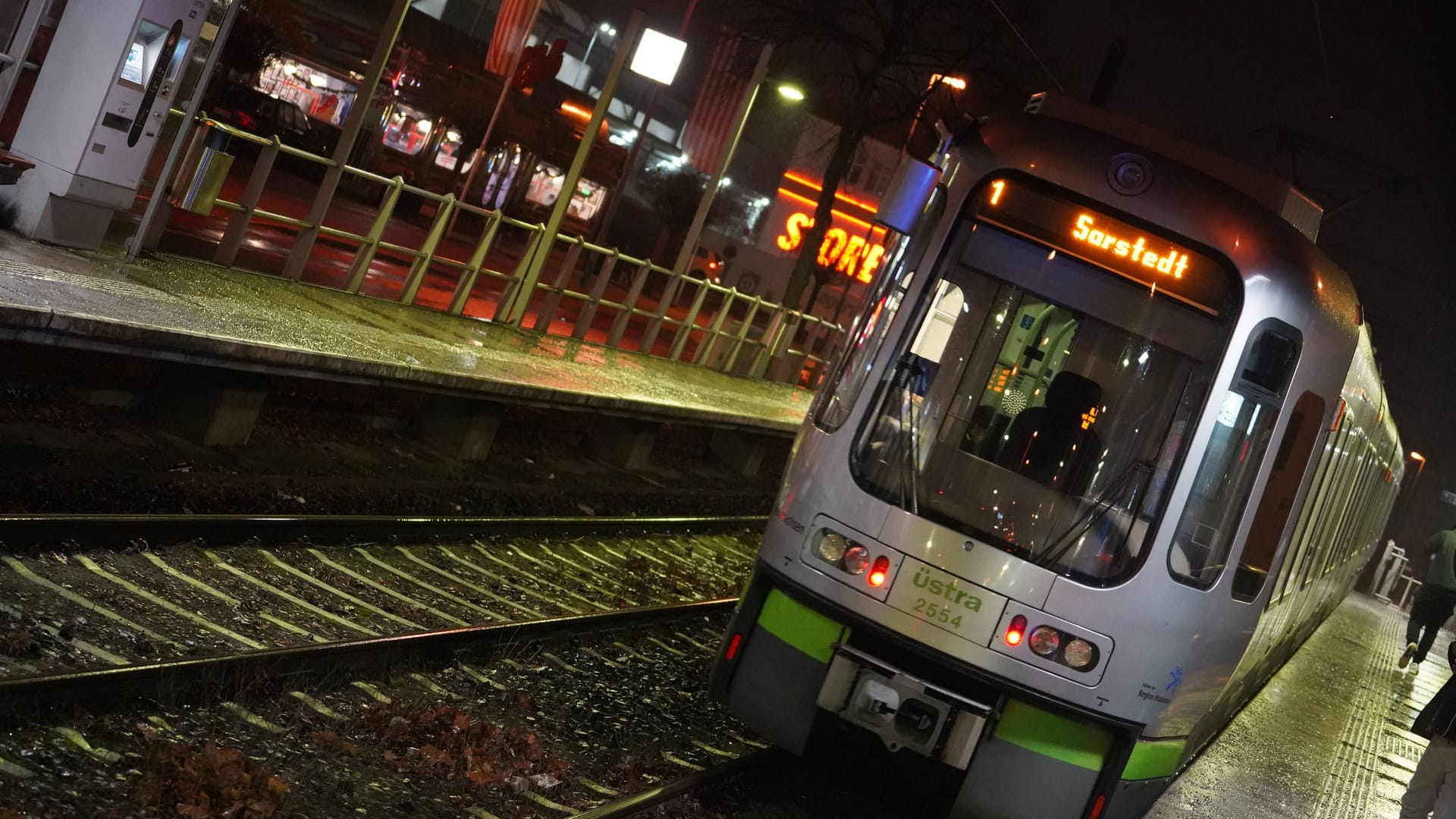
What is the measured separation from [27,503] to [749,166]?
48.7 metres

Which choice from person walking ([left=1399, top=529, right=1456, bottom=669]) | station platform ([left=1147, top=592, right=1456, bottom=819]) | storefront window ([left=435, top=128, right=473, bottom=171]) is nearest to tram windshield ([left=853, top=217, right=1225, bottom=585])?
station platform ([left=1147, top=592, right=1456, bottom=819])

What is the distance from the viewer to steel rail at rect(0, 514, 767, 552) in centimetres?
679

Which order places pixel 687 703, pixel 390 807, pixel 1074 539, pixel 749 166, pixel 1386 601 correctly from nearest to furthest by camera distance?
pixel 390 807 < pixel 1074 539 < pixel 687 703 < pixel 1386 601 < pixel 749 166

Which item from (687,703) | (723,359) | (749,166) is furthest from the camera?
(749,166)

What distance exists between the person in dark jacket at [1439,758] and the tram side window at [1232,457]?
2357mm

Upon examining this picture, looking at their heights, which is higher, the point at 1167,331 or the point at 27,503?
the point at 1167,331

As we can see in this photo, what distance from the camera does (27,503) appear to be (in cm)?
738

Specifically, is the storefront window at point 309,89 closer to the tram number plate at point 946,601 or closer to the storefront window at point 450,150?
the storefront window at point 450,150

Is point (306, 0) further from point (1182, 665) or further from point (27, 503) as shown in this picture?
point (1182, 665)

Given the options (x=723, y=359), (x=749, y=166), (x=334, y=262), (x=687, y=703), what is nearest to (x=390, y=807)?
(x=687, y=703)

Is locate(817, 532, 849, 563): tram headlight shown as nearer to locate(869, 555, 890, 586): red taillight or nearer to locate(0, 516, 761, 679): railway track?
locate(869, 555, 890, 586): red taillight

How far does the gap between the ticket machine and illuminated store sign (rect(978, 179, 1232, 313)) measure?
7.30m

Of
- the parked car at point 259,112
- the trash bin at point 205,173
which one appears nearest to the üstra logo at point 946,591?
the trash bin at point 205,173

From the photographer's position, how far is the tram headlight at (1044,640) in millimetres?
6270
